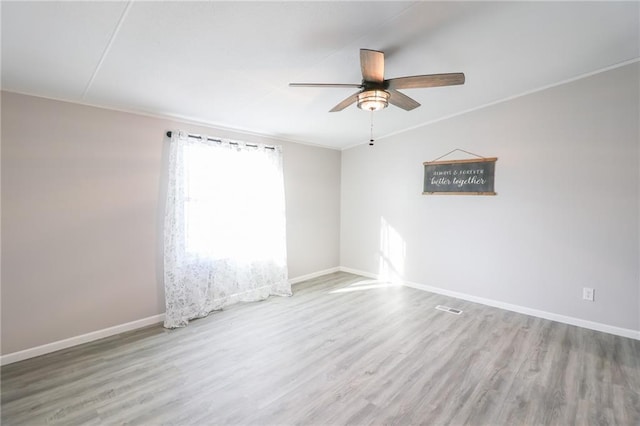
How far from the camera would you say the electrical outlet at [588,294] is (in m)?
3.06

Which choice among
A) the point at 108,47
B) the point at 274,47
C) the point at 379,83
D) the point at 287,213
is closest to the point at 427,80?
the point at 379,83

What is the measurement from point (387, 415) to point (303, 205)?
3.43 meters

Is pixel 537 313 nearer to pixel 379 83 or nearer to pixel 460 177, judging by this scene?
pixel 460 177

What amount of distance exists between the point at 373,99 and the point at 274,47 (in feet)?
2.78

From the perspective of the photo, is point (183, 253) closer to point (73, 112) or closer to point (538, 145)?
A: point (73, 112)

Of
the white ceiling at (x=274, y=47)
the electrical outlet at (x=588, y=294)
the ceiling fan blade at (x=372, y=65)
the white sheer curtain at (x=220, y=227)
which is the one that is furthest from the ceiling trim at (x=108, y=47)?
the electrical outlet at (x=588, y=294)

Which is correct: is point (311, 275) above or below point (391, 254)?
below

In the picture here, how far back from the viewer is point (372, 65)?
1.93 metres

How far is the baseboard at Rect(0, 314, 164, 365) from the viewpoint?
2436 millimetres

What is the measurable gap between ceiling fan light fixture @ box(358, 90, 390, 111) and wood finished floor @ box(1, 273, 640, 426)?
219 centimetres

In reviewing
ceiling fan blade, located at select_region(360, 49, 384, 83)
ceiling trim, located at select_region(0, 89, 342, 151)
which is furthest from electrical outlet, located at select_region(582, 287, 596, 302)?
ceiling trim, located at select_region(0, 89, 342, 151)

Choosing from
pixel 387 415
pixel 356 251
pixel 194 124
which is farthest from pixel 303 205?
pixel 387 415

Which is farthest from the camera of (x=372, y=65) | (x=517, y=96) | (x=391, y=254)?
(x=391, y=254)

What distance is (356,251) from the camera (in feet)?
17.6
